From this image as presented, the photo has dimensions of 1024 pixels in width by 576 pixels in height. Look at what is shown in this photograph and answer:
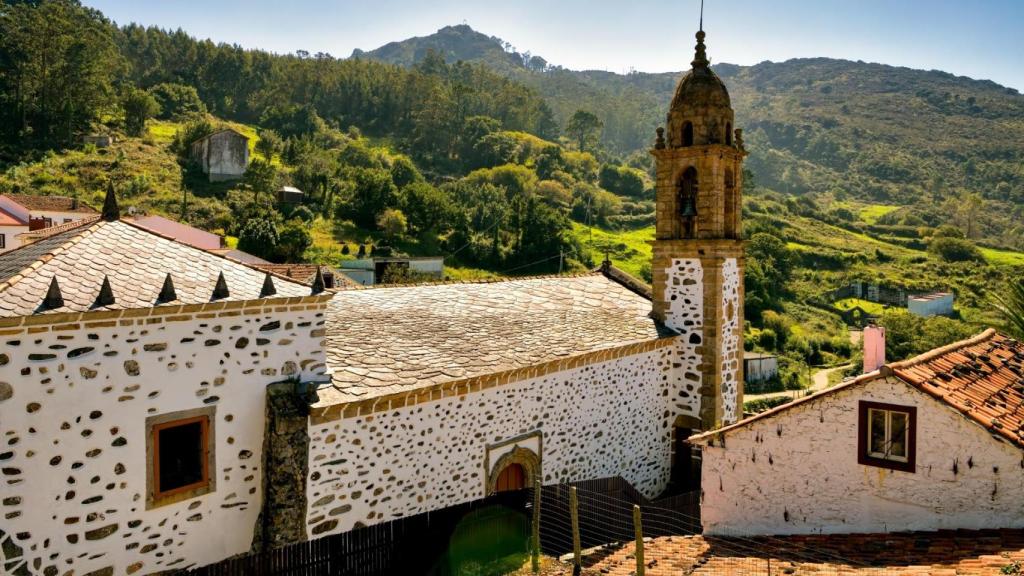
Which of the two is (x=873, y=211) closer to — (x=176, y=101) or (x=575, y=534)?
(x=176, y=101)

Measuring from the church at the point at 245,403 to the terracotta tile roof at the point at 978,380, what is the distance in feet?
17.1

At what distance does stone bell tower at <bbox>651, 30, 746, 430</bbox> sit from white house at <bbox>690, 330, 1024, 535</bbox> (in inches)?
227

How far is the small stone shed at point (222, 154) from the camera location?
183 ft

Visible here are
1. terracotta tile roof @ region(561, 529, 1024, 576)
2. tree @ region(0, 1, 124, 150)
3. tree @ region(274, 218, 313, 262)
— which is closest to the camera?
terracotta tile roof @ region(561, 529, 1024, 576)

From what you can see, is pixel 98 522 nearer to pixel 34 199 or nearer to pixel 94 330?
pixel 94 330

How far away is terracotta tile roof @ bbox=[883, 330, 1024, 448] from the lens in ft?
23.3

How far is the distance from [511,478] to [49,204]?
35.0 m

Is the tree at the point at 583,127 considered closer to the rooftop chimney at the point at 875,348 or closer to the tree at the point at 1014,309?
the tree at the point at 1014,309

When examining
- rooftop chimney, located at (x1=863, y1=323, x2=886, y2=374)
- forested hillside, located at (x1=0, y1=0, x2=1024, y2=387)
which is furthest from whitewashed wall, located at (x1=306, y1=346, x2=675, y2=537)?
forested hillside, located at (x1=0, y1=0, x2=1024, y2=387)

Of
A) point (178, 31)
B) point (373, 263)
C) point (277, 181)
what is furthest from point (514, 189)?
point (178, 31)

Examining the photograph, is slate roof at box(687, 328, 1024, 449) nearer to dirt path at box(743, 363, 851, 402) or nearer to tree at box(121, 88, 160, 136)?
dirt path at box(743, 363, 851, 402)

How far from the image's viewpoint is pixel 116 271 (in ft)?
24.2

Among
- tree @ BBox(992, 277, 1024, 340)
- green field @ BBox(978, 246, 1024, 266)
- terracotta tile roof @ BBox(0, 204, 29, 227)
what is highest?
terracotta tile roof @ BBox(0, 204, 29, 227)

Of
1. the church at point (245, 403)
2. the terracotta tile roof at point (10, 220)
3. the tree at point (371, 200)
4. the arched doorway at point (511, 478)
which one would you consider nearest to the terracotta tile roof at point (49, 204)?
the terracotta tile roof at point (10, 220)
